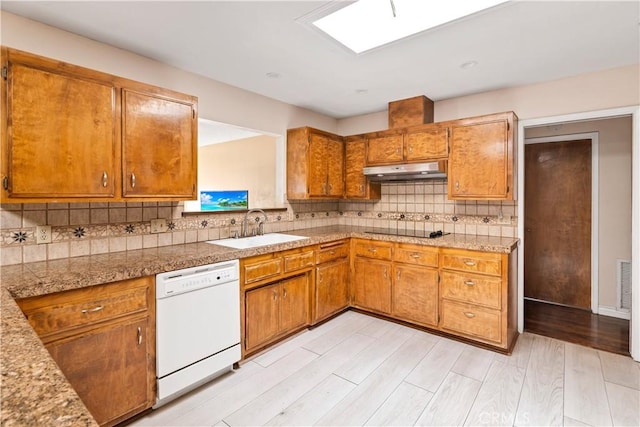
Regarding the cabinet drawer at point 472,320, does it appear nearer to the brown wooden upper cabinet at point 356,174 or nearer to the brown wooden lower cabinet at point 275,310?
the brown wooden lower cabinet at point 275,310

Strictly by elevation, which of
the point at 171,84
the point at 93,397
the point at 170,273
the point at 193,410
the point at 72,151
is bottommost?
the point at 193,410

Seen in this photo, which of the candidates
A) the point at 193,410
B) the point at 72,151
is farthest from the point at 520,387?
the point at 72,151

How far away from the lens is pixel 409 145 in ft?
11.5

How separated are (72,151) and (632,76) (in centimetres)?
413

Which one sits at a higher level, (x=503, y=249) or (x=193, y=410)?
(x=503, y=249)

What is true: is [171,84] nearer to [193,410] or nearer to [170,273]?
[170,273]

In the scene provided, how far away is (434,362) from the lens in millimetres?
2609

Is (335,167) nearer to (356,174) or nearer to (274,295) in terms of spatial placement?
(356,174)

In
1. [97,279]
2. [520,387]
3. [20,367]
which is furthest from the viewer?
[520,387]

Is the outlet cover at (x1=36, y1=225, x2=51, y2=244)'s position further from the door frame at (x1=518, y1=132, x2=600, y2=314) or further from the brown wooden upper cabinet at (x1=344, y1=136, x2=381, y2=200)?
the door frame at (x1=518, y1=132, x2=600, y2=314)

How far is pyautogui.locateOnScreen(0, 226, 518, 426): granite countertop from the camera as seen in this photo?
2.14ft

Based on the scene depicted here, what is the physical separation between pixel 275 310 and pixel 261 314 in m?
0.16

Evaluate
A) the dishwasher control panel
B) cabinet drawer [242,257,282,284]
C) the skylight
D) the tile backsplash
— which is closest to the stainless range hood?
the tile backsplash

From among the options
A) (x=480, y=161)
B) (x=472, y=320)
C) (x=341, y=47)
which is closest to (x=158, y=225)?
(x=341, y=47)
